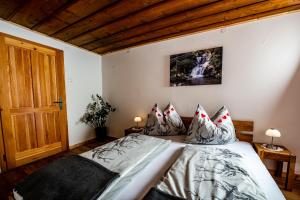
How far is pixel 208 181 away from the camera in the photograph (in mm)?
925

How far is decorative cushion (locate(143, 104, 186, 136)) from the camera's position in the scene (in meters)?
2.29

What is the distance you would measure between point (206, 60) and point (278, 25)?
1.02 metres

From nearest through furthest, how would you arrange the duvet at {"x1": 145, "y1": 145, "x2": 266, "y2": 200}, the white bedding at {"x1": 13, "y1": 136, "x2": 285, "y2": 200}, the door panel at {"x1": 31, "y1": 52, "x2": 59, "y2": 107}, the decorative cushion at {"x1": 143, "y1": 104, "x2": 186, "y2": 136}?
the duvet at {"x1": 145, "y1": 145, "x2": 266, "y2": 200} → the white bedding at {"x1": 13, "y1": 136, "x2": 285, "y2": 200} → the decorative cushion at {"x1": 143, "y1": 104, "x2": 186, "y2": 136} → the door panel at {"x1": 31, "y1": 52, "x2": 59, "y2": 107}

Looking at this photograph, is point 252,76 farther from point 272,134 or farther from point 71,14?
point 71,14

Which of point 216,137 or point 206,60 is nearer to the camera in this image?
point 216,137

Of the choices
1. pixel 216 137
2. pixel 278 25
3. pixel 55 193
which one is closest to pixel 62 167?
pixel 55 193

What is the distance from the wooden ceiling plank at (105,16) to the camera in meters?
1.67

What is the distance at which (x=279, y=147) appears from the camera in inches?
71.9

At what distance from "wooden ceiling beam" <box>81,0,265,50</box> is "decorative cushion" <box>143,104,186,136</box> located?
4.88ft

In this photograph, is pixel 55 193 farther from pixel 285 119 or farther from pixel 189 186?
pixel 285 119

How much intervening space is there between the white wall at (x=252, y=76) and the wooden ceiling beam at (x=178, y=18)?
496 millimetres

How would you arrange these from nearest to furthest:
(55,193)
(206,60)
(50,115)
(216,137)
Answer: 1. (55,193)
2. (216,137)
3. (206,60)
4. (50,115)

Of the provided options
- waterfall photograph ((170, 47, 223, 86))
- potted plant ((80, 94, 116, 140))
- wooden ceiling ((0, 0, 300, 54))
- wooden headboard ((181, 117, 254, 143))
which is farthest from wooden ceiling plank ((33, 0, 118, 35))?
wooden headboard ((181, 117, 254, 143))

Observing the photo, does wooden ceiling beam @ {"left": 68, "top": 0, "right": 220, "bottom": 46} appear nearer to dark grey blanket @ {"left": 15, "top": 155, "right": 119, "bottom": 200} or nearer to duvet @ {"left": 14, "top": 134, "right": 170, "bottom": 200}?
duvet @ {"left": 14, "top": 134, "right": 170, "bottom": 200}
